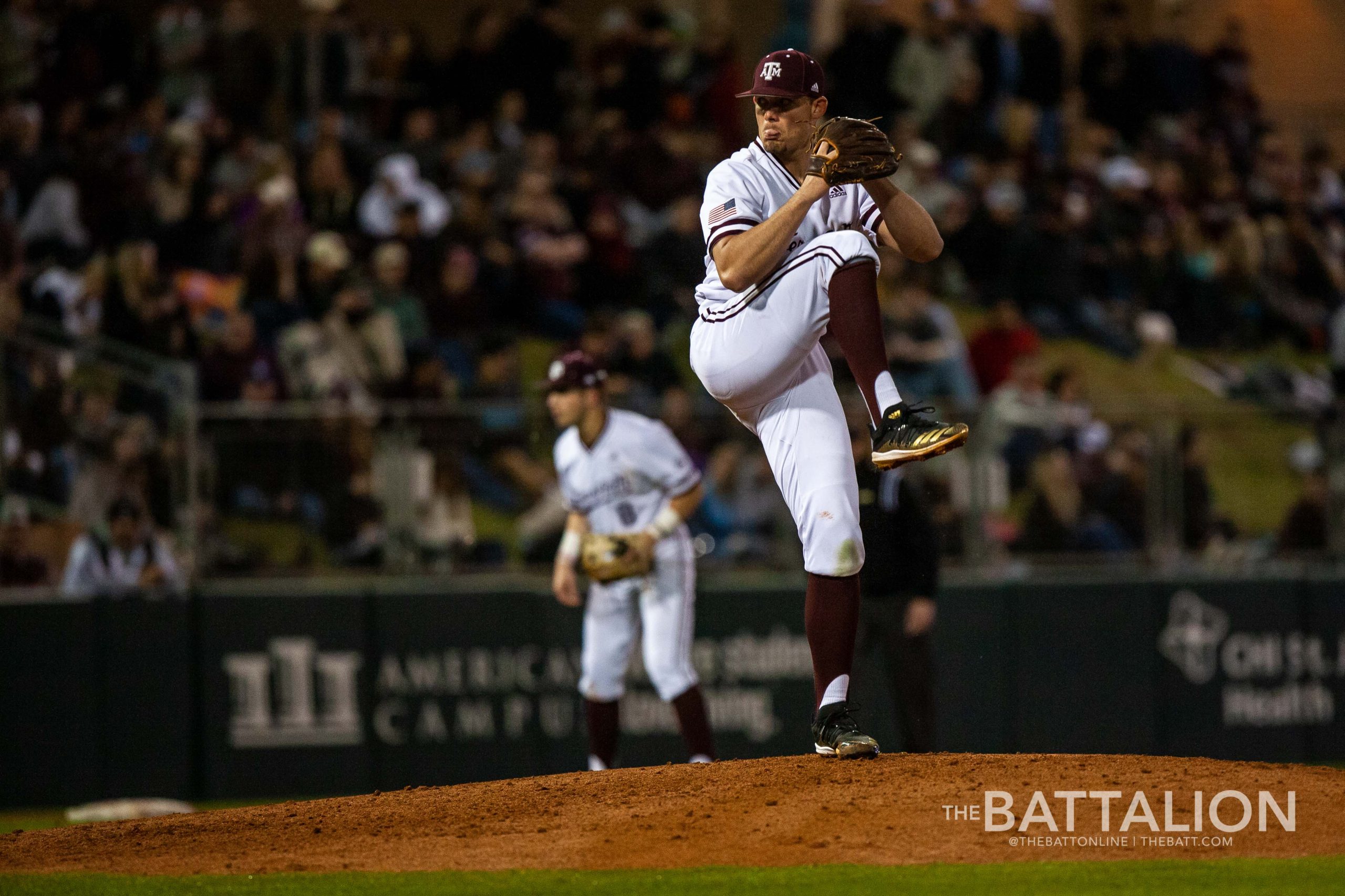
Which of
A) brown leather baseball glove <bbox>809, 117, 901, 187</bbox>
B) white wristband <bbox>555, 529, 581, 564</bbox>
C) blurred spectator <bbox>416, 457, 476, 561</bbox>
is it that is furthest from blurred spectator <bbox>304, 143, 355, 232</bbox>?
brown leather baseball glove <bbox>809, 117, 901, 187</bbox>

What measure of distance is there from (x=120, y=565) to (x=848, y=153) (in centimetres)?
715

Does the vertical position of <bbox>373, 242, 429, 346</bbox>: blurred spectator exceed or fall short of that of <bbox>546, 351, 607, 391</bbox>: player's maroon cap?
it exceeds it

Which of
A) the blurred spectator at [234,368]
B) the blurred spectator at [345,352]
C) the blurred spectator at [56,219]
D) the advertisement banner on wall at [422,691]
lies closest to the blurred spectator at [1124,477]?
the advertisement banner on wall at [422,691]

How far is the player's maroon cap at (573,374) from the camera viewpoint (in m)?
8.99

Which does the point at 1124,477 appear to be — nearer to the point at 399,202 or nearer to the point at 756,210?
the point at 399,202

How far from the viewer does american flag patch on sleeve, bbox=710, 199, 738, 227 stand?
18.7 ft

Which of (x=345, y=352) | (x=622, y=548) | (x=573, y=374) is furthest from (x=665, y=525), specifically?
(x=345, y=352)

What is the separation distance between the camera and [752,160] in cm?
596

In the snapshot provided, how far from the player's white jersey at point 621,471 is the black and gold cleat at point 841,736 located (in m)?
3.09

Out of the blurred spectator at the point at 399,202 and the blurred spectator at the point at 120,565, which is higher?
the blurred spectator at the point at 399,202

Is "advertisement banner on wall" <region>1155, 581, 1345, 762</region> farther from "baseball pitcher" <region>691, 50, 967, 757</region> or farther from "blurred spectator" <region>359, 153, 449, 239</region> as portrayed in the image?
"baseball pitcher" <region>691, 50, 967, 757</region>

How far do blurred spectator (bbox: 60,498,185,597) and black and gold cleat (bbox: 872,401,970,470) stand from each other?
22.3 ft

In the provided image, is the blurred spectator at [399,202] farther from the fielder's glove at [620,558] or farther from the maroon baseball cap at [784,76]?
the maroon baseball cap at [784,76]

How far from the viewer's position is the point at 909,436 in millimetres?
5430
